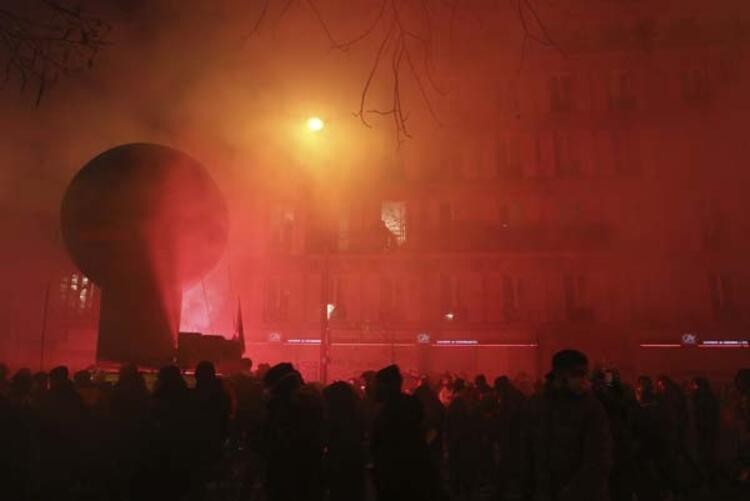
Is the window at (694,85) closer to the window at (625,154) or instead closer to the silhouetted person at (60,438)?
the window at (625,154)

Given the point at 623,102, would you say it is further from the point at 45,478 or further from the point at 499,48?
the point at 45,478

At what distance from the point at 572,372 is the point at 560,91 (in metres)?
23.9

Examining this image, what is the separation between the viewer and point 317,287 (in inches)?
974

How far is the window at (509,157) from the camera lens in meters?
24.8

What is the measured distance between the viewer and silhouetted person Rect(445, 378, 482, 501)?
7.23 meters

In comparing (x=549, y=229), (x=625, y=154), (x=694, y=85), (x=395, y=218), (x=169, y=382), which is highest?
(x=694, y=85)

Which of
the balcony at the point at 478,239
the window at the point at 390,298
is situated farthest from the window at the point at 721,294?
the window at the point at 390,298

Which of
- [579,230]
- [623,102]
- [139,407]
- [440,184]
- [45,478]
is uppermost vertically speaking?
[623,102]

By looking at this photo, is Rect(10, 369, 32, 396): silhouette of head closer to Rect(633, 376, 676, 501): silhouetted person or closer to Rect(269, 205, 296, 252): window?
Rect(633, 376, 676, 501): silhouetted person

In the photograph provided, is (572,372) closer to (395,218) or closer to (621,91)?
(395,218)

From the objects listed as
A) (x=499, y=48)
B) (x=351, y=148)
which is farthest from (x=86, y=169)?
(x=351, y=148)

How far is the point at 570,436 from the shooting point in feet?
10.2

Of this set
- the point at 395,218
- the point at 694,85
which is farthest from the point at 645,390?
the point at 694,85

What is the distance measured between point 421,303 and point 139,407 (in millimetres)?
19348
